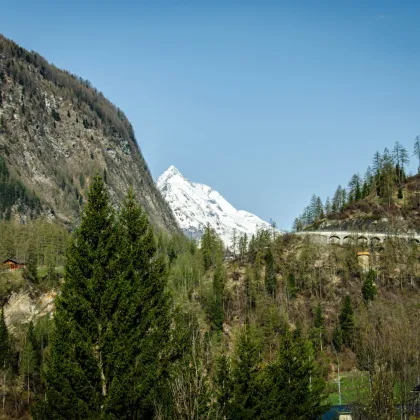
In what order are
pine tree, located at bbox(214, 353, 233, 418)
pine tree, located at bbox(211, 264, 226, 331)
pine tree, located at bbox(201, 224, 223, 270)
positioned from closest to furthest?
pine tree, located at bbox(214, 353, 233, 418) → pine tree, located at bbox(211, 264, 226, 331) → pine tree, located at bbox(201, 224, 223, 270)

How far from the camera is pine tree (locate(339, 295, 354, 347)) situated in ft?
294

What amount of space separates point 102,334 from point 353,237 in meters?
103

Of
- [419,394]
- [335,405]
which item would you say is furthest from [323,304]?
[419,394]

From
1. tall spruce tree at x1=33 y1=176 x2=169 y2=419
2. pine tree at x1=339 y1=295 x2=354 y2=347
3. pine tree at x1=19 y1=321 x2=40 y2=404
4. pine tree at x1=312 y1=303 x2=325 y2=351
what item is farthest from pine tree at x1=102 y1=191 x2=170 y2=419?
pine tree at x1=339 y1=295 x2=354 y2=347

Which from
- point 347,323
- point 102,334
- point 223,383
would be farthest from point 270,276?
point 102,334

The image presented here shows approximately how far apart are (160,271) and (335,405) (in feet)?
169

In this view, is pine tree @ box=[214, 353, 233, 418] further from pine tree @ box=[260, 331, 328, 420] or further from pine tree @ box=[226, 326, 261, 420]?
pine tree @ box=[260, 331, 328, 420]

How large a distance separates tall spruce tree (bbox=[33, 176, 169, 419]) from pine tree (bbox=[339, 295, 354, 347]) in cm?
7022

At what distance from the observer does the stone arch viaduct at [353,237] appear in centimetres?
11881

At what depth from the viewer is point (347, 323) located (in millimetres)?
90438

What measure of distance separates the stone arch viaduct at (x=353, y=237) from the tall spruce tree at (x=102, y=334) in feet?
328

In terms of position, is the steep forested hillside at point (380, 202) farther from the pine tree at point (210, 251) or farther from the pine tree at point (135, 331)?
the pine tree at point (135, 331)

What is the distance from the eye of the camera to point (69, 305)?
22.3 meters

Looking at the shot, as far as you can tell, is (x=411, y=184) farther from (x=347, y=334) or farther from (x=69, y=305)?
(x=69, y=305)
